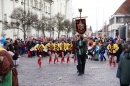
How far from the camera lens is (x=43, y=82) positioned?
1245 cm

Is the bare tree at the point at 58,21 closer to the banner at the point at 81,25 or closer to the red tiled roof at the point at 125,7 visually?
the red tiled roof at the point at 125,7

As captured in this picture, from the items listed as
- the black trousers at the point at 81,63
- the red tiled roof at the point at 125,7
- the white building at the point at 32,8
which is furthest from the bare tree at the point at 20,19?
the black trousers at the point at 81,63

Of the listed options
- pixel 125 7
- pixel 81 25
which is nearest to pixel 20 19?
pixel 125 7

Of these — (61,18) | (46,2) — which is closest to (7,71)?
(61,18)

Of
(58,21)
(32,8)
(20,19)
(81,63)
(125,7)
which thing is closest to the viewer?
(81,63)

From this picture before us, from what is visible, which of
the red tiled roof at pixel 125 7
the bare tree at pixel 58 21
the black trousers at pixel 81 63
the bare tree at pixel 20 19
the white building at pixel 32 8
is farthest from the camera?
the bare tree at pixel 58 21

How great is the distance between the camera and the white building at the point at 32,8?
1427 inches

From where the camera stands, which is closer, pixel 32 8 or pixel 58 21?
pixel 32 8

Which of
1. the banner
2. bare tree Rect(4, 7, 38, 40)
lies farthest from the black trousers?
bare tree Rect(4, 7, 38, 40)

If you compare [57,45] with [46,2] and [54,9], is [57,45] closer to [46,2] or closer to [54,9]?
[46,2]

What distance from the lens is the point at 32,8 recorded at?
49.8 meters

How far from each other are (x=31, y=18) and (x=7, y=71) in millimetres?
29564

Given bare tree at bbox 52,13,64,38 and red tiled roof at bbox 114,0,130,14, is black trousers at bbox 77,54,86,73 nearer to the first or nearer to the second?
red tiled roof at bbox 114,0,130,14

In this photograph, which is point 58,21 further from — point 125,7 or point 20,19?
point 20,19
